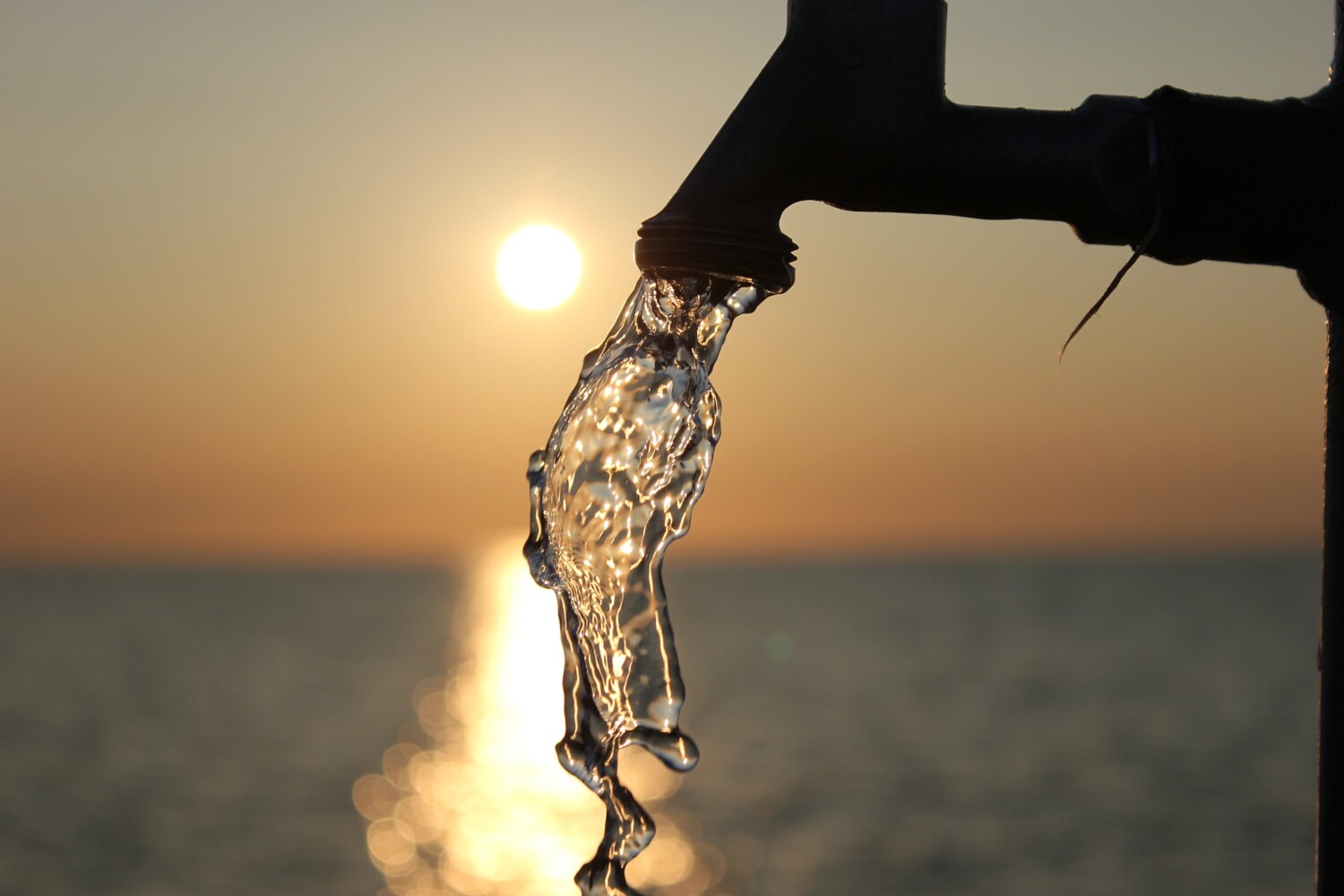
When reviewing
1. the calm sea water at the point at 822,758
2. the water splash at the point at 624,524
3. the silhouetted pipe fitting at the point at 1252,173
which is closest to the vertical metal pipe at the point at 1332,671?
the silhouetted pipe fitting at the point at 1252,173

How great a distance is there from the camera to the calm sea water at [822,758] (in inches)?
944

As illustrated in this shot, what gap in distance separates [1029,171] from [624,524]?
3.08 ft

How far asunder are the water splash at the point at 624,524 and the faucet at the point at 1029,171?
300 mm

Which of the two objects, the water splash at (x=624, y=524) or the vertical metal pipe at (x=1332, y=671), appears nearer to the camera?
the vertical metal pipe at (x=1332, y=671)

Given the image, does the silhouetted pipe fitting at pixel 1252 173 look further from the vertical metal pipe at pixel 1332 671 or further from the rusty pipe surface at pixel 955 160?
the vertical metal pipe at pixel 1332 671

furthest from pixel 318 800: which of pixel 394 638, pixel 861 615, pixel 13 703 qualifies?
pixel 861 615

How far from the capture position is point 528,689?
61969mm

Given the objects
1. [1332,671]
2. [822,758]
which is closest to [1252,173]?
[1332,671]

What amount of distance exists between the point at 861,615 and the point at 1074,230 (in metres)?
103

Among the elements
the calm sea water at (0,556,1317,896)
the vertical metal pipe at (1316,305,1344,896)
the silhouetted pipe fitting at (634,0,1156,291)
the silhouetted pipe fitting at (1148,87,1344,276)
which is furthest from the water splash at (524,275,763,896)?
the calm sea water at (0,556,1317,896)

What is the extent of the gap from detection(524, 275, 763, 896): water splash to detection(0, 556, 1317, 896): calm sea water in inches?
835

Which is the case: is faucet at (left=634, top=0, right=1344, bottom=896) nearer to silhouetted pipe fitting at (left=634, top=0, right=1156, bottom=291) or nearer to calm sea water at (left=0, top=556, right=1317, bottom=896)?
silhouetted pipe fitting at (left=634, top=0, right=1156, bottom=291)

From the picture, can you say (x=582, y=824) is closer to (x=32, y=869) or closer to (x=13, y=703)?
(x=32, y=869)

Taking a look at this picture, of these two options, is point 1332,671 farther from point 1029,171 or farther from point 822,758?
point 822,758
